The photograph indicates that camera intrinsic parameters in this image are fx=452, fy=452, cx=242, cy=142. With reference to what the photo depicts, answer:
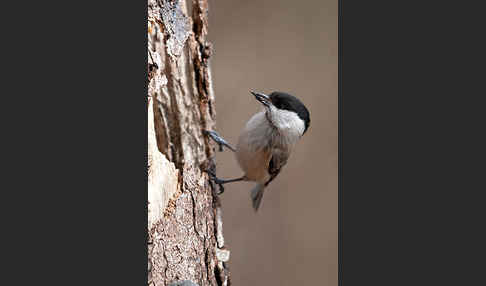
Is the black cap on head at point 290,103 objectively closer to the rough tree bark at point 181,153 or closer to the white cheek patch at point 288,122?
the white cheek patch at point 288,122

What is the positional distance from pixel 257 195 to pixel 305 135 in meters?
0.37

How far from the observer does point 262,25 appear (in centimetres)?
181

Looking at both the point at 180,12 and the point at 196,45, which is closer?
the point at 180,12

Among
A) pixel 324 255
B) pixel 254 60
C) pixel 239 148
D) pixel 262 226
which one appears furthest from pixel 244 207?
pixel 254 60

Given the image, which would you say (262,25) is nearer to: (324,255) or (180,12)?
(180,12)

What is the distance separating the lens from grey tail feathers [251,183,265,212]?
2.11m

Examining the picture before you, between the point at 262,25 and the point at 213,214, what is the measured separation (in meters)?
0.78

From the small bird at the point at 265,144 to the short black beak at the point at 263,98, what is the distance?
0.13ft

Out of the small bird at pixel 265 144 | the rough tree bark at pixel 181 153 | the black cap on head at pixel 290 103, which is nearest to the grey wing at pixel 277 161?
the small bird at pixel 265 144

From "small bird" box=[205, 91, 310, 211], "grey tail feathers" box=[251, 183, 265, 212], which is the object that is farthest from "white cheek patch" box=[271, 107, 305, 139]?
"grey tail feathers" box=[251, 183, 265, 212]

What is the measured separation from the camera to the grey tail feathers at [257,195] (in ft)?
6.93

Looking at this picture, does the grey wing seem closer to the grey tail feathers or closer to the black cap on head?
the grey tail feathers

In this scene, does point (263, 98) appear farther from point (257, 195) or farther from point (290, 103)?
point (257, 195)

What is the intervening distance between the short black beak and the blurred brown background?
0.09ft
